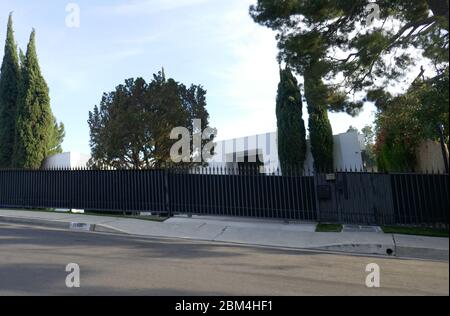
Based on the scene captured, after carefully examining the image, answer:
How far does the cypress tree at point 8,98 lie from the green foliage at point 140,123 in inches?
170

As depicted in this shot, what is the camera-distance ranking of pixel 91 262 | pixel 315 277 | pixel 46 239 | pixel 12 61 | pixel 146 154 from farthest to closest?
pixel 12 61 → pixel 146 154 → pixel 46 239 → pixel 91 262 → pixel 315 277

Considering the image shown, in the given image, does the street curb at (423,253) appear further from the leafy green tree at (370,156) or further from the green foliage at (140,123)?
the green foliage at (140,123)

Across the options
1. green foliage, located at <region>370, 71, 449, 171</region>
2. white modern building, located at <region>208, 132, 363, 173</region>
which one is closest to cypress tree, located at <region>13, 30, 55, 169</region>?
white modern building, located at <region>208, 132, 363, 173</region>

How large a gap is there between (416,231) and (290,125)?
8362mm

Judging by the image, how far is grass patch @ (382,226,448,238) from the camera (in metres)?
10.1

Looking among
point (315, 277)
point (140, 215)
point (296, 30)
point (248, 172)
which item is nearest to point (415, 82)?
point (296, 30)

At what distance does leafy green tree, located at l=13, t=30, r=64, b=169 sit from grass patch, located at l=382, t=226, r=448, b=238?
1577 cm

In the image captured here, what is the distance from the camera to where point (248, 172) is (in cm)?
1266

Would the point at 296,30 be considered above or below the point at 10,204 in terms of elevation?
above

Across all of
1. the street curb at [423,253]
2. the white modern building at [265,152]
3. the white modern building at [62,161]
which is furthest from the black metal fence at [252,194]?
the white modern building at [265,152]

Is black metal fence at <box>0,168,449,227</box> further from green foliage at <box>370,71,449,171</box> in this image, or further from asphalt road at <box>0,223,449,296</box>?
asphalt road at <box>0,223,449,296</box>

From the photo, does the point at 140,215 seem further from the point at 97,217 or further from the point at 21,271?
the point at 21,271

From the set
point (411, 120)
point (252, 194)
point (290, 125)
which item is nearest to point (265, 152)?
point (290, 125)

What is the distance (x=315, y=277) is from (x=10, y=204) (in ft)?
45.3
